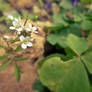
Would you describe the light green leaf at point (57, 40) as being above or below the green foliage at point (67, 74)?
above

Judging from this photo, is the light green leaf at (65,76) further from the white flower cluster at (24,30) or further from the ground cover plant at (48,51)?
the white flower cluster at (24,30)

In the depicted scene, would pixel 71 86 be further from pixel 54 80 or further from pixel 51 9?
pixel 51 9

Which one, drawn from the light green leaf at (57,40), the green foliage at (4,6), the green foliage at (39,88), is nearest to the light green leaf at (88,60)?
the light green leaf at (57,40)

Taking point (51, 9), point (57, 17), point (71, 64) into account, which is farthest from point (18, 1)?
point (71, 64)

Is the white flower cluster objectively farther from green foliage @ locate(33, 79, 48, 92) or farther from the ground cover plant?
green foliage @ locate(33, 79, 48, 92)

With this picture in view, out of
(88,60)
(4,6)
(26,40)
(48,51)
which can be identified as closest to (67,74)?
(88,60)

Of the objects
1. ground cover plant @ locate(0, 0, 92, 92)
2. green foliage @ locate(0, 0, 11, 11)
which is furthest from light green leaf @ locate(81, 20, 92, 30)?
green foliage @ locate(0, 0, 11, 11)
